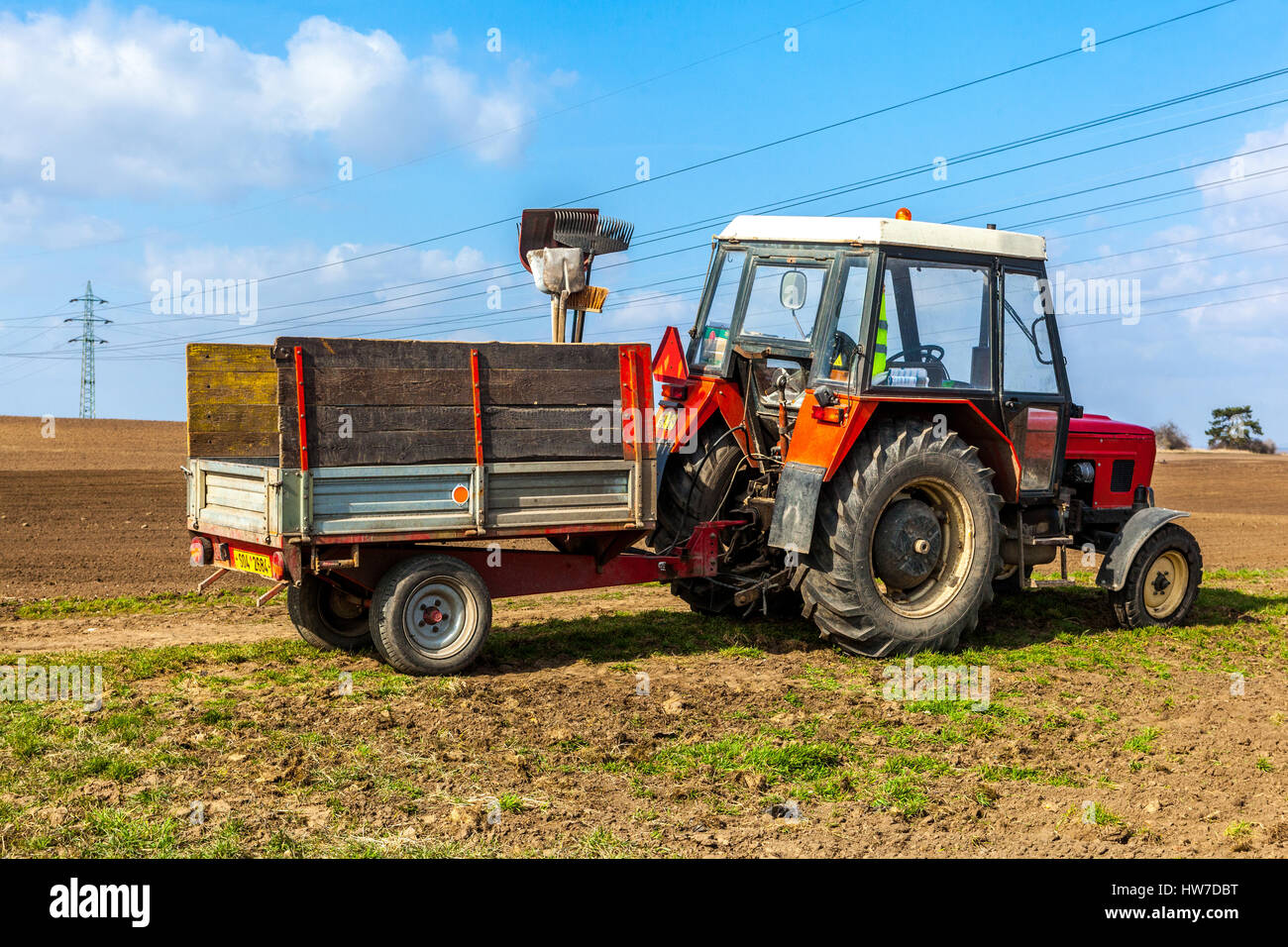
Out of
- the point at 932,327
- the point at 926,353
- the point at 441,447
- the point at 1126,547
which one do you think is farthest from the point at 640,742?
the point at 1126,547

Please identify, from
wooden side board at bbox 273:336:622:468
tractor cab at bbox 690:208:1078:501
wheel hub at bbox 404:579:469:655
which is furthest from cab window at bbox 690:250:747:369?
wheel hub at bbox 404:579:469:655

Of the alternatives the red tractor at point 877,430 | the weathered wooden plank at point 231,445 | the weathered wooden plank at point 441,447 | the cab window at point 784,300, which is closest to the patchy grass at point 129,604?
the weathered wooden plank at point 231,445

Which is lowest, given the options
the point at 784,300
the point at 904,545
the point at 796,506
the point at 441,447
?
the point at 904,545

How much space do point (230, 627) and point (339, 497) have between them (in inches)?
99.2

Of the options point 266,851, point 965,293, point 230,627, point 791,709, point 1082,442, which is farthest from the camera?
point 1082,442

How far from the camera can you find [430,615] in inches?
267

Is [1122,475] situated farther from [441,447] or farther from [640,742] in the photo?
[441,447]

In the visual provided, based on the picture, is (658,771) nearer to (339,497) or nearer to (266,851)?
(266,851)

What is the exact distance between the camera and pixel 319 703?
6.13 meters

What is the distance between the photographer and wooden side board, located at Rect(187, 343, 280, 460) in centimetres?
749

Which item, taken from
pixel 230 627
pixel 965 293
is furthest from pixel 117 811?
pixel 965 293

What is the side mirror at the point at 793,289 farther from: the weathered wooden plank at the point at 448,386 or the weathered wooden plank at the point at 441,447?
the weathered wooden plank at the point at 441,447
